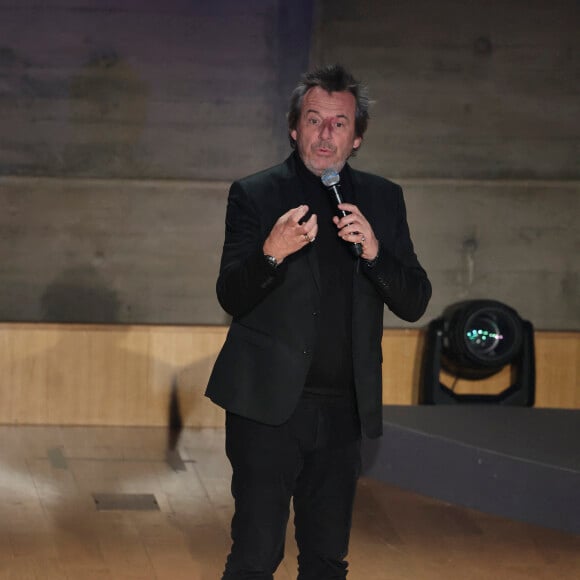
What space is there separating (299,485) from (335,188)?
69cm

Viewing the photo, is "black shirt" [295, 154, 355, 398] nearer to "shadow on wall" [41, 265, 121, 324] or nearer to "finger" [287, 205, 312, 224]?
"finger" [287, 205, 312, 224]

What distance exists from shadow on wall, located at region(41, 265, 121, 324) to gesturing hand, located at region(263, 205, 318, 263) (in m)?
3.74

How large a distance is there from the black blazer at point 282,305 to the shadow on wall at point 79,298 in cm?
344

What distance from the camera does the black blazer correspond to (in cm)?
283

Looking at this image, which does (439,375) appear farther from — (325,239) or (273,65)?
(325,239)

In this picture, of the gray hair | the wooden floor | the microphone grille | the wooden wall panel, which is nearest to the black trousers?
the microphone grille

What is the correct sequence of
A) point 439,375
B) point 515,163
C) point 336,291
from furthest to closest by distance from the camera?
point 515,163, point 439,375, point 336,291

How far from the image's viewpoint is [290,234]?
8.65 feet

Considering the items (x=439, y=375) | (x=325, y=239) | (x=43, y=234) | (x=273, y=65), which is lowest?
(x=439, y=375)

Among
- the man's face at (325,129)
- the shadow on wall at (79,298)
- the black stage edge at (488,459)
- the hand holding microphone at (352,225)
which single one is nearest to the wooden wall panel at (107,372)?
the shadow on wall at (79,298)

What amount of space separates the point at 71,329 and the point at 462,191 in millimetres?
2000

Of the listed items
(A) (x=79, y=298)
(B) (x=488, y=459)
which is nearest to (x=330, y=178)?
(B) (x=488, y=459)

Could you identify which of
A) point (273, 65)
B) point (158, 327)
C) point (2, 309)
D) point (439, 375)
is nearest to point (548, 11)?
point (273, 65)

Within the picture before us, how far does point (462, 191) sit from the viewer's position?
21.2 ft
